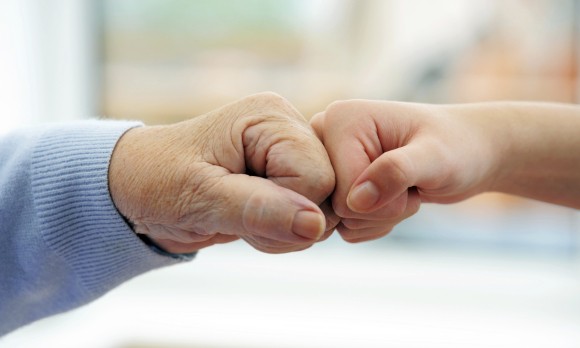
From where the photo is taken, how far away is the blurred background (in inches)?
75.5

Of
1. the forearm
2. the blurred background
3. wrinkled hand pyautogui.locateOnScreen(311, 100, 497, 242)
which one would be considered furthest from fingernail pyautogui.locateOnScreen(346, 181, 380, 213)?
the blurred background

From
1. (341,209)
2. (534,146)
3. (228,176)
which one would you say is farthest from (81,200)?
(534,146)

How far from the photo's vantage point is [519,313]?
193 cm

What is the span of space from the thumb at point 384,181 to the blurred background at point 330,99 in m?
1.27

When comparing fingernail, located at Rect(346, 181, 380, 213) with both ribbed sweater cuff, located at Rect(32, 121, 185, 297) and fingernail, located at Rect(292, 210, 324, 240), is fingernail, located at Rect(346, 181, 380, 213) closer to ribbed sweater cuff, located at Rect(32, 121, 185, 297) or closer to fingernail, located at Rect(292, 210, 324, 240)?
fingernail, located at Rect(292, 210, 324, 240)

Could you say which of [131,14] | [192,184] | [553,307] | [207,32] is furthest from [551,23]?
[192,184]

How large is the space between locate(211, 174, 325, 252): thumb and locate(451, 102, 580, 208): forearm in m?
0.34

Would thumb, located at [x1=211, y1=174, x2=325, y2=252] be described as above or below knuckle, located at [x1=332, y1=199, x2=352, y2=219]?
above

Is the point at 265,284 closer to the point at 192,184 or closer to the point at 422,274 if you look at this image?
the point at 422,274

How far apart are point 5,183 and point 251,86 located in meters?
1.43

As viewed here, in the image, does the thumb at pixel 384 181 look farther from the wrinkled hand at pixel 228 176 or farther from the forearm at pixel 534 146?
the forearm at pixel 534 146

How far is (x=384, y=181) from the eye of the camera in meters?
0.67

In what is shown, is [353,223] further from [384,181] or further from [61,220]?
[61,220]

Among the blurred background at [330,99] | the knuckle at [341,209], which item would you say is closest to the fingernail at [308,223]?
the knuckle at [341,209]
